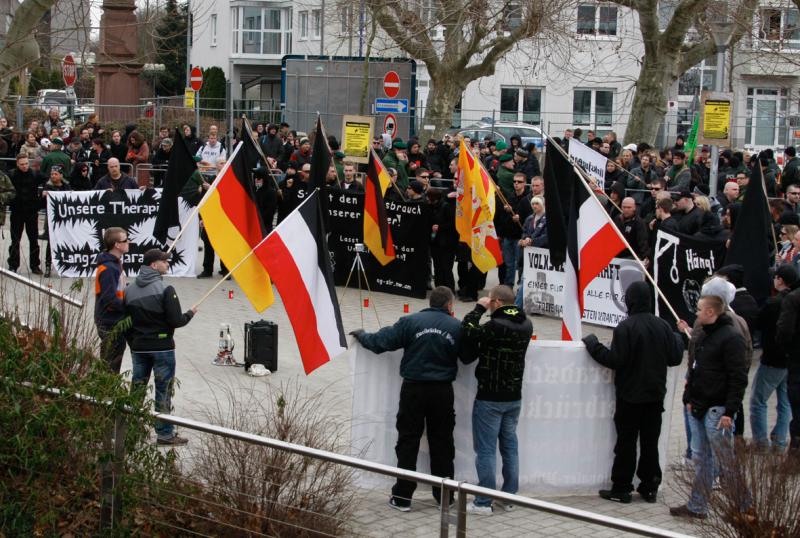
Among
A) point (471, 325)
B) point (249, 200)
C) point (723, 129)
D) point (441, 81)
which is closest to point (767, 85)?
point (441, 81)

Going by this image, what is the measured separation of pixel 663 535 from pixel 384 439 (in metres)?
4.49

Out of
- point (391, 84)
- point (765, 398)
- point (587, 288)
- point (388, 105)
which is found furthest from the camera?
point (388, 105)

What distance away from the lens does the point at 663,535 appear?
15.7 feet

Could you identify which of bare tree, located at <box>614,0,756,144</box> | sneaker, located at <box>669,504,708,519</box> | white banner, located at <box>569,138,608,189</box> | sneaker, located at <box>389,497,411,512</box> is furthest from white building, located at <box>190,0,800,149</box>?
sneaker, located at <box>389,497,411,512</box>

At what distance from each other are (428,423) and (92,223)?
36.0 ft

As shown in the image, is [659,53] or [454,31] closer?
[659,53]

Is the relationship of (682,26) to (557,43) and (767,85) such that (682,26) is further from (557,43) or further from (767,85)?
(767,85)

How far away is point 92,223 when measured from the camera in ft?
60.4

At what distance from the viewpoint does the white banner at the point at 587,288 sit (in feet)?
50.9

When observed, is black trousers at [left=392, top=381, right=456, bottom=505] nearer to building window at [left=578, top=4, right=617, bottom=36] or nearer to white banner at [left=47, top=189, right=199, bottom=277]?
white banner at [left=47, top=189, right=199, bottom=277]

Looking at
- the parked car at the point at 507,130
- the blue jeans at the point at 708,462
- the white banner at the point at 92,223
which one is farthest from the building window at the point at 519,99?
the blue jeans at the point at 708,462

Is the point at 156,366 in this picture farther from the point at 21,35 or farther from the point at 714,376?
the point at 21,35

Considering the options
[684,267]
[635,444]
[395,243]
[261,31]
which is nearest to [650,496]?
[635,444]

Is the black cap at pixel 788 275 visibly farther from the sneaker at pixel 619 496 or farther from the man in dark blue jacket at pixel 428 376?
the man in dark blue jacket at pixel 428 376
